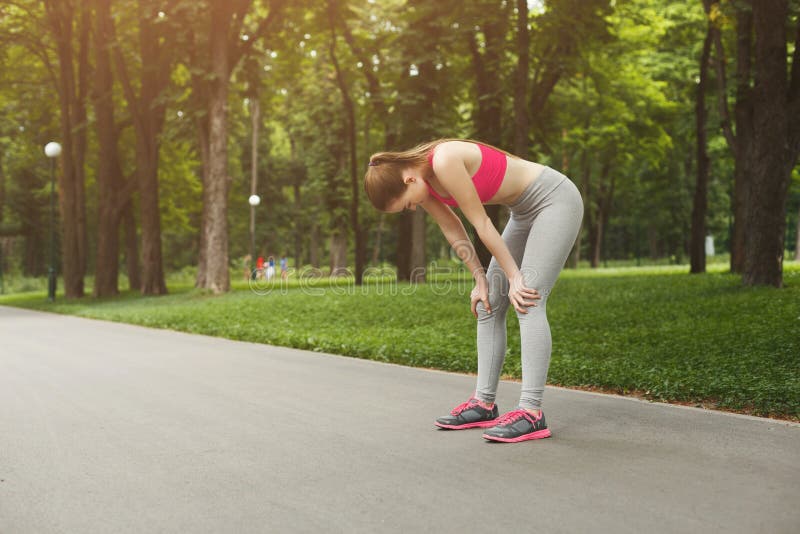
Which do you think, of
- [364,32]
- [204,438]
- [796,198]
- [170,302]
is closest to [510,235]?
[204,438]

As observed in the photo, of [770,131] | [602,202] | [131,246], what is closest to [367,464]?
[770,131]

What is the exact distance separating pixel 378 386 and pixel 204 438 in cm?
208

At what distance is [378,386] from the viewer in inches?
253

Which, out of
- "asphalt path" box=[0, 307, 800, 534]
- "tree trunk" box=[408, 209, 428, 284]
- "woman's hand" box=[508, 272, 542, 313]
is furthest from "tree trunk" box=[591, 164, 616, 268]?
"woman's hand" box=[508, 272, 542, 313]

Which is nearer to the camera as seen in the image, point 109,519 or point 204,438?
point 109,519

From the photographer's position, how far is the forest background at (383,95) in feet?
47.1

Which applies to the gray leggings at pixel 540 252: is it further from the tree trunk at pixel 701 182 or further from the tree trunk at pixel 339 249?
the tree trunk at pixel 339 249

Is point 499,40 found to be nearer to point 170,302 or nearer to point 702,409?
point 170,302

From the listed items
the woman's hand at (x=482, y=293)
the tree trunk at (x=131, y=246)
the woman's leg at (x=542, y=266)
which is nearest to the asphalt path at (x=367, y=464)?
the woman's leg at (x=542, y=266)

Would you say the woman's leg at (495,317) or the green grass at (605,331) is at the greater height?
the woman's leg at (495,317)

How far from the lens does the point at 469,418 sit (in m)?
4.66

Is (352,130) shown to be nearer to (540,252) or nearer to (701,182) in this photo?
(701,182)

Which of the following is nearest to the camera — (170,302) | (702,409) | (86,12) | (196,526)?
(196,526)

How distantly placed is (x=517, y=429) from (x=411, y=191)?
1.47 meters
